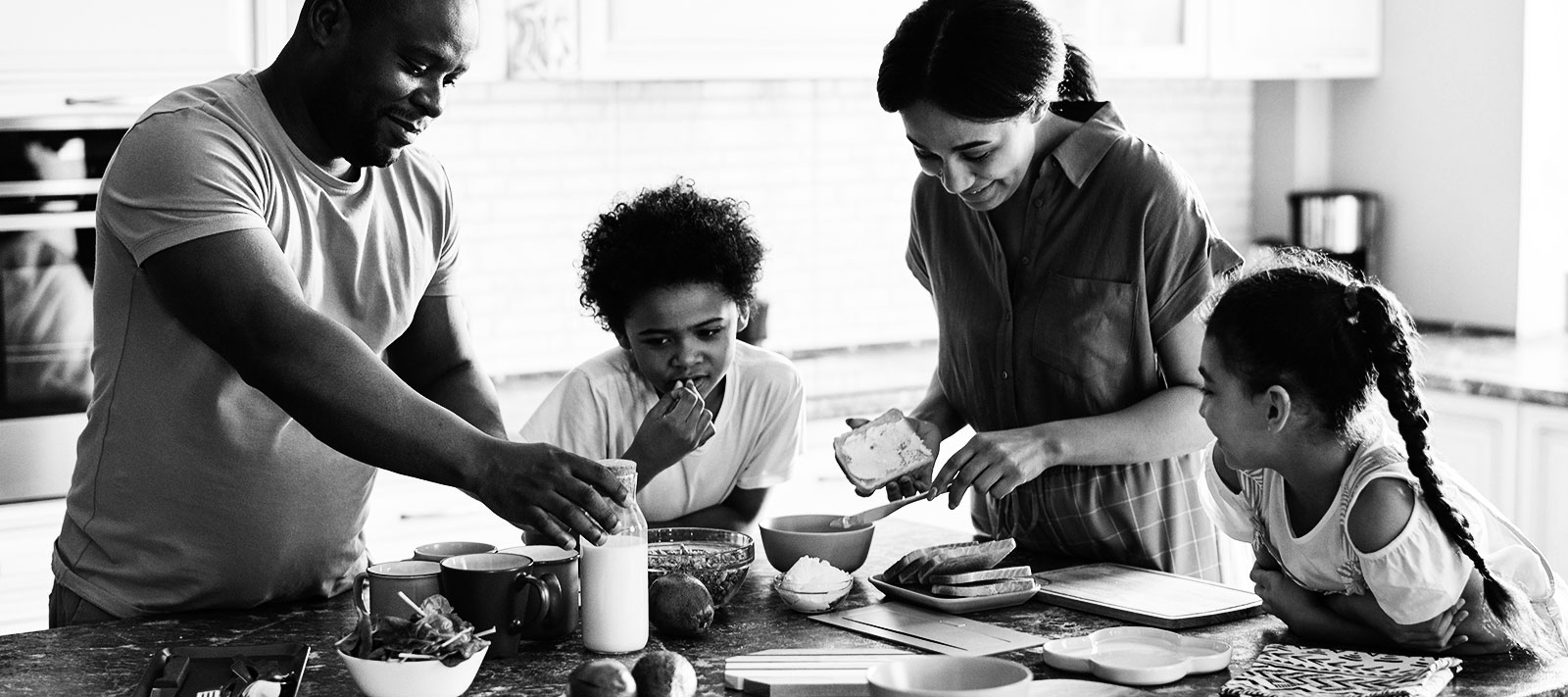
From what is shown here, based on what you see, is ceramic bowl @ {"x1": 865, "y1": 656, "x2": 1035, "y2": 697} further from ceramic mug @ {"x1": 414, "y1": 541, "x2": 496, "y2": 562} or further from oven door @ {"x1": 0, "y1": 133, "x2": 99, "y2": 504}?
oven door @ {"x1": 0, "y1": 133, "x2": 99, "y2": 504}

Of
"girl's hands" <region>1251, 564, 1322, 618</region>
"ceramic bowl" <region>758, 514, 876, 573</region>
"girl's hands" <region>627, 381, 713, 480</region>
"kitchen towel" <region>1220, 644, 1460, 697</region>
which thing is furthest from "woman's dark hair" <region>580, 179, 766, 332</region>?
"kitchen towel" <region>1220, 644, 1460, 697</region>

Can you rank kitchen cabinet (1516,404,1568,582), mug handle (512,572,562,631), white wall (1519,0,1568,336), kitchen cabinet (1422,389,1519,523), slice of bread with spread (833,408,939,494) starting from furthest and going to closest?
white wall (1519,0,1568,336) → kitchen cabinet (1422,389,1519,523) → kitchen cabinet (1516,404,1568,582) → slice of bread with spread (833,408,939,494) → mug handle (512,572,562,631)

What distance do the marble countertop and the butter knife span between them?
1.93m

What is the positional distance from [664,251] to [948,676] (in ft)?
3.38

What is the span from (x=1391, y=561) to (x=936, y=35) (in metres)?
0.85

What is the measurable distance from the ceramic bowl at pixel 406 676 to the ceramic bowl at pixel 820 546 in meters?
0.59

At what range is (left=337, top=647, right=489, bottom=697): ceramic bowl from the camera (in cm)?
155

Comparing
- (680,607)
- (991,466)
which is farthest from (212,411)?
(991,466)

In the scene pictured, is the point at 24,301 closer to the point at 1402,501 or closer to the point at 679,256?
the point at 679,256

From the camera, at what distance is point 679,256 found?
2385 millimetres

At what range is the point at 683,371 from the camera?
237cm

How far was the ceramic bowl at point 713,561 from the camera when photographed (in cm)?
189

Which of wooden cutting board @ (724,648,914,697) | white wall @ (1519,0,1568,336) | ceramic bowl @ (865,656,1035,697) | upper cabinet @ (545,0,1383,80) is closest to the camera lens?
ceramic bowl @ (865,656,1035,697)

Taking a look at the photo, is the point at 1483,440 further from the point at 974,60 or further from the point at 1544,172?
the point at 974,60
